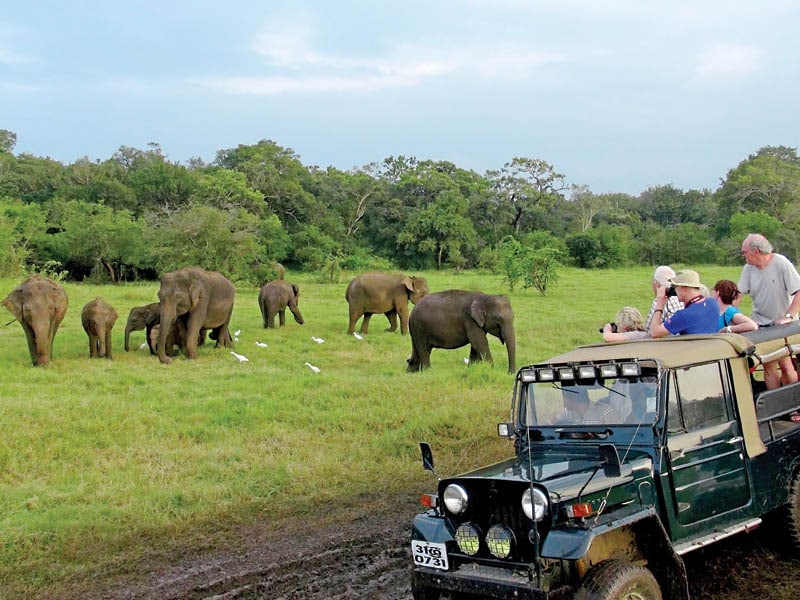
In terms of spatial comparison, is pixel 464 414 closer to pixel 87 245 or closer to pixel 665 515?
pixel 665 515

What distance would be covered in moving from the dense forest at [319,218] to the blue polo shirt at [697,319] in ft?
76.2

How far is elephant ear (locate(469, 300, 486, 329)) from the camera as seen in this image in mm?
14836

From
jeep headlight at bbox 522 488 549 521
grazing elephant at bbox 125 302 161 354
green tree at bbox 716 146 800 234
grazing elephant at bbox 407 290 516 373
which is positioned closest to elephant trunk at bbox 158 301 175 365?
grazing elephant at bbox 125 302 161 354

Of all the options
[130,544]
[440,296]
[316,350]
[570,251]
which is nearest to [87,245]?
[316,350]

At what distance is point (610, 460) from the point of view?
4656 mm

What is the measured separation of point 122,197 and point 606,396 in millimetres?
43320

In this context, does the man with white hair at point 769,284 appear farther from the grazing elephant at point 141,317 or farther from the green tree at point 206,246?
the green tree at point 206,246

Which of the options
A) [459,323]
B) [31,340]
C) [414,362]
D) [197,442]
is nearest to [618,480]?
[197,442]

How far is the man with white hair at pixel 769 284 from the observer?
8.08 meters

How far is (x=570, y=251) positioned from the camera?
161 ft

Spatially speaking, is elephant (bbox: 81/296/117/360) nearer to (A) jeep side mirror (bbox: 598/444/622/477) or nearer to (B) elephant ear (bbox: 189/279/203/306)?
(B) elephant ear (bbox: 189/279/203/306)

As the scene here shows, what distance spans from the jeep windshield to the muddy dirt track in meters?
1.35

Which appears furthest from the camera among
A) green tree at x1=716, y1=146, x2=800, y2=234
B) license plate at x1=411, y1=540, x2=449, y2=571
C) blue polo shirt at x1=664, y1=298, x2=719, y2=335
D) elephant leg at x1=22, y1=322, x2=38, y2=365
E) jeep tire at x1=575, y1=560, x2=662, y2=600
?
green tree at x1=716, y1=146, x2=800, y2=234

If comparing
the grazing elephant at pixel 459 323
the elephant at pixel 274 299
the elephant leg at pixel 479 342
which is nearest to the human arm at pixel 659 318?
the grazing elephant at pixel 459 323
